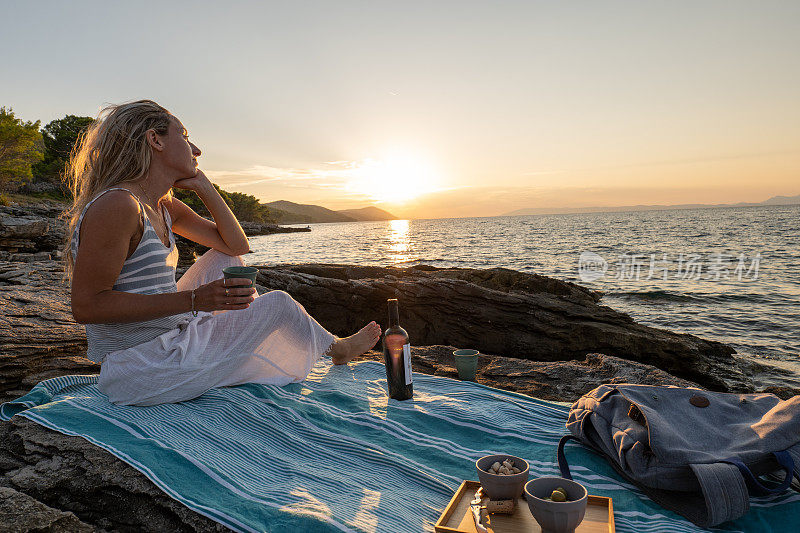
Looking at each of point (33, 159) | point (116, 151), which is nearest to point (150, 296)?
point (116, 151)

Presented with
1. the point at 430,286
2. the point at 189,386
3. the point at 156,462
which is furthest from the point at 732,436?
the point at 430,286

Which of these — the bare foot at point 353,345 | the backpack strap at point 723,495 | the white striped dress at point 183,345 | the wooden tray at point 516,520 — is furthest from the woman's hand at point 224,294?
the backpack strap at point 723,495

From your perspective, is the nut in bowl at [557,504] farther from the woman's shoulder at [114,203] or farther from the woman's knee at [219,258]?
the woman's knee at [219,258]

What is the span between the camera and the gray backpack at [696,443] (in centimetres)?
182

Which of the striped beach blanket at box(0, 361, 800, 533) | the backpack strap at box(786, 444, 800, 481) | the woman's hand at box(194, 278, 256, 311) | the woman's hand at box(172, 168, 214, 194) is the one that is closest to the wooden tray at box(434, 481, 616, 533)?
the striped beach blanket at box(0, 361, 800, 533)

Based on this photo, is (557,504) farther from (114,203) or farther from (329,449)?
(114,203)

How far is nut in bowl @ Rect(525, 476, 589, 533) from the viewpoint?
4.78 feet

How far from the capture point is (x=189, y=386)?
287 cm

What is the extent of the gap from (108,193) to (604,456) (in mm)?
3181

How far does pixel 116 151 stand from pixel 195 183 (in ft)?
1.93

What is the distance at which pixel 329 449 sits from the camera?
8.25ft

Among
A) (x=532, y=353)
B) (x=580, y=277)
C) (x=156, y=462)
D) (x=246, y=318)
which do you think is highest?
(x=246, y=318)

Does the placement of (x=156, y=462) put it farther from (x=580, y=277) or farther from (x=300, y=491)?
(x=580, y=277)

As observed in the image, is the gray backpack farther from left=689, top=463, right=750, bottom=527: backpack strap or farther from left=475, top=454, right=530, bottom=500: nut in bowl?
left=475, top=454, right=530, bottom=500: nut in bowl
